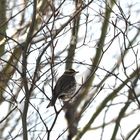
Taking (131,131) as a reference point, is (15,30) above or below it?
above

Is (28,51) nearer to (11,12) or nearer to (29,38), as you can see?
(29,38)

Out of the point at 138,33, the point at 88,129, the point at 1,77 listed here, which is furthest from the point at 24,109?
the point at 138,33

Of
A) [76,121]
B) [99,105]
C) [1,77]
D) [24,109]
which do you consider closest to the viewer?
[24,109]

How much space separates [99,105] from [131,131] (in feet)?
3.80

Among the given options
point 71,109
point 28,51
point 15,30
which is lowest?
point 28,51

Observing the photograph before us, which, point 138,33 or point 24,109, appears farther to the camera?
point 138,33

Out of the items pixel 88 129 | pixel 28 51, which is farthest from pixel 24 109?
pixel 88 129

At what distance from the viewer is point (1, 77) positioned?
789 centimetres

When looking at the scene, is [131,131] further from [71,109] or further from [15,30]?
[15,30]

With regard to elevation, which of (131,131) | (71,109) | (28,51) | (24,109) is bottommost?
(24,109)

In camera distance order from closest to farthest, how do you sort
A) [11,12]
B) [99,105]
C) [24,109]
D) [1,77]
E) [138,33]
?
[24,109]
[1,77]
[11,12]
[99,105]
[138,33]

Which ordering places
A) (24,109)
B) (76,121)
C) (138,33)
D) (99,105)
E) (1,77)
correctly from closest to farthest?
(24,109)
(1,77)
(76,121)
(99,105)
(138,33)

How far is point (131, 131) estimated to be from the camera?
9969 mm

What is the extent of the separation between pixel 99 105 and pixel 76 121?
33.8 inches
